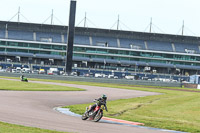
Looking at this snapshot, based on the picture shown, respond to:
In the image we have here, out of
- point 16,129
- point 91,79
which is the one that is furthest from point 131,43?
point 16,129

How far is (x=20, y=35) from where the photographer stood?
145 meters

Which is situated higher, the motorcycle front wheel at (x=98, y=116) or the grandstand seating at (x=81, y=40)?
the grandstand seating at (x=81, y=40)

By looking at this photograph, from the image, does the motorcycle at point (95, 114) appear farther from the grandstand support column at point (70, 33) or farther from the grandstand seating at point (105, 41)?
the grandstand seating at point (105, 41)

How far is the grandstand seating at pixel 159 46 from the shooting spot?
149 meters

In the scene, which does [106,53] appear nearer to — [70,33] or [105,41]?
[105,41]

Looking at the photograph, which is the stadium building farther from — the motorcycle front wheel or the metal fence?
the motorcycle front wheel

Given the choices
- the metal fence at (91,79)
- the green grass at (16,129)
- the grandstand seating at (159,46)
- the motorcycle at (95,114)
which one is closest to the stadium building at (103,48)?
the grandstand seating at (159,46)

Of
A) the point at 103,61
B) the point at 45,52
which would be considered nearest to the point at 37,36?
the point at 45,52

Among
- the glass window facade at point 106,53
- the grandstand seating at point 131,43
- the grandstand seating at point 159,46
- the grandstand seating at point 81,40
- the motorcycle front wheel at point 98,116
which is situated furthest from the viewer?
the grandstand seating at point 159,46

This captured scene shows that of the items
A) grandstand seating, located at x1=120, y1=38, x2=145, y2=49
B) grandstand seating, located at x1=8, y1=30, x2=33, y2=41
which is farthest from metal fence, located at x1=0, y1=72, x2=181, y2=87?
grandstand seating, located at x1=120, y1=38, x2=145, y2=49

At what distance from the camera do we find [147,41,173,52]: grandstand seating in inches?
5881

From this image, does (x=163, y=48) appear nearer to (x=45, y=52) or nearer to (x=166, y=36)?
(x=166, y=36)

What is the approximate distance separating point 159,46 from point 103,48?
2157 cm

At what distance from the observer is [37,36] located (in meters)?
146
